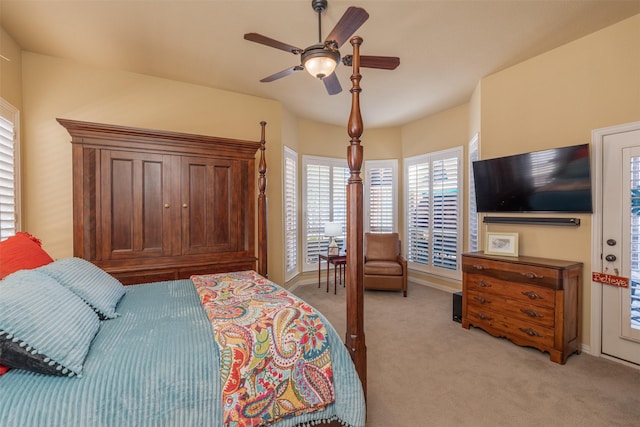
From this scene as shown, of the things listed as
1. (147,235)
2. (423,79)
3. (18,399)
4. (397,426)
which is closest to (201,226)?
(147,235)

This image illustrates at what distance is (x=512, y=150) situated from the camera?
128 inches

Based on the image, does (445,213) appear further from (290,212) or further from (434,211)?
(290,212)

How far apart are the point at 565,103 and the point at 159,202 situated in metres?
4.11

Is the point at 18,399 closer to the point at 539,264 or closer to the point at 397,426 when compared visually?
the point at 397,426

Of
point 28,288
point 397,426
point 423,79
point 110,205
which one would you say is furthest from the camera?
point 423,79

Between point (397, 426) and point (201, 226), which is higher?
point (201, 226)

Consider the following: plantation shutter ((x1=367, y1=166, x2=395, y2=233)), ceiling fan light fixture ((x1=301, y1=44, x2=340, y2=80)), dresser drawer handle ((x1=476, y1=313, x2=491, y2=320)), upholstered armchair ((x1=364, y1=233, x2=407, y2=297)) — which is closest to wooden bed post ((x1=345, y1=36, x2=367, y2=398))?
ceiling fan light fixture ((x1=301, y1=44, x2=340, y2=80))

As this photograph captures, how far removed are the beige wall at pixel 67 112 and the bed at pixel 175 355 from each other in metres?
1.47

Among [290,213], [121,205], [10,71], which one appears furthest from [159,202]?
[290,213]

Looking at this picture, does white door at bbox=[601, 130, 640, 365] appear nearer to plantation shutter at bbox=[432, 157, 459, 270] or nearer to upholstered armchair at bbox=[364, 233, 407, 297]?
plantation shutter at bbox=[432, 157, 459, 270]

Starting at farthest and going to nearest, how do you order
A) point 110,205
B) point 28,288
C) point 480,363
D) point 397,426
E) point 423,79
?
point 423,79, point 110,205, point 480,363, point 397,426, point 28,288

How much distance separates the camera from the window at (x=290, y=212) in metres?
4.49

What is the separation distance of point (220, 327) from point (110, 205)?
2.04 metres

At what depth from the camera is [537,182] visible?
293cm
